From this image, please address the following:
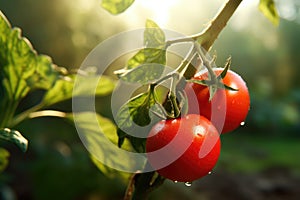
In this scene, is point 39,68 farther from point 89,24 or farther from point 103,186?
point 89,24

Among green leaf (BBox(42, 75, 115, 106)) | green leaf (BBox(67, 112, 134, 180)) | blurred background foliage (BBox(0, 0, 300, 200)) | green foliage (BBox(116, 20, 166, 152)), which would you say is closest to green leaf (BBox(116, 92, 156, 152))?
green foliage (BBox(116, 20, 166, 152))

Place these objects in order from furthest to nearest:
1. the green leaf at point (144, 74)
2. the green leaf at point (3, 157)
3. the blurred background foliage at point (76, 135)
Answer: the blurred background foliage at point (76, 135) → the green leaf at point (3, 157) → the green leaf at point (144, 74)

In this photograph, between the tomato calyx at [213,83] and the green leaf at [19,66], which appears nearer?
the tomato calyx at [213,83]

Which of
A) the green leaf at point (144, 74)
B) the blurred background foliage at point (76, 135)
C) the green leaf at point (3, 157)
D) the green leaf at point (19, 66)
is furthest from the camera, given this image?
the blurred background foliage at point (76, 135)

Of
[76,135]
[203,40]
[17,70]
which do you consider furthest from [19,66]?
[76,135]

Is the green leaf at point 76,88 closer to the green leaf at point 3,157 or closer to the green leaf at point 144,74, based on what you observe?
the green leaf at point 3,157

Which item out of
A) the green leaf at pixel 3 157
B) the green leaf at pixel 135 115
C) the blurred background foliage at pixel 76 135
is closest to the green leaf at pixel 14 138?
the green leaf at pixel 135 115
